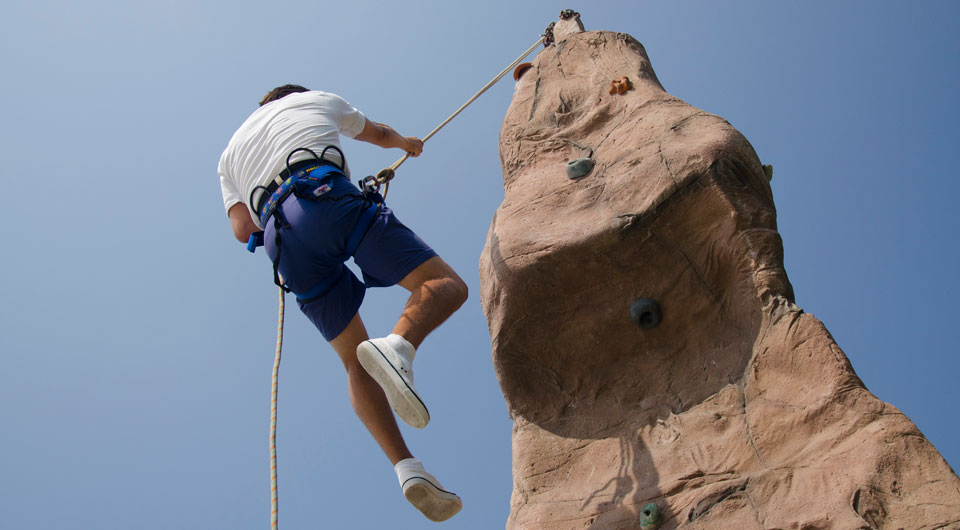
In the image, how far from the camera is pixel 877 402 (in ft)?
9.64

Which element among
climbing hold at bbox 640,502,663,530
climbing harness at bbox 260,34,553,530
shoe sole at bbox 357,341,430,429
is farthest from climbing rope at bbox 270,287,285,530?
climbing hold at bbox 640,502,663,530

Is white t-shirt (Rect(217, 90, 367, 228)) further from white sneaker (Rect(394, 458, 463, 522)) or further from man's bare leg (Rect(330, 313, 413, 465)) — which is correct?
white sneaker (Rect(394, 458, 463, 522))

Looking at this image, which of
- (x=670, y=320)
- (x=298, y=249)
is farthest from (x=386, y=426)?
(x=670, y=320)

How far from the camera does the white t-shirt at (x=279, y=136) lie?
11.8 feet

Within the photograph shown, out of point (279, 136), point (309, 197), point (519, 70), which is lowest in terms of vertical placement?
point (309, 197)

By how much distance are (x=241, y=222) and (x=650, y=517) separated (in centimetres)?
231

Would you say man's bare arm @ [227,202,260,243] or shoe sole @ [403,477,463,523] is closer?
shoe sole @ [403,477,463,523]

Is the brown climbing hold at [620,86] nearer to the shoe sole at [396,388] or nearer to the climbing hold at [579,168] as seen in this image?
the climbing hold at [579,168]

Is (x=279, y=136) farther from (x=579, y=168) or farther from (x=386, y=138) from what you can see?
(x=579, y=168)

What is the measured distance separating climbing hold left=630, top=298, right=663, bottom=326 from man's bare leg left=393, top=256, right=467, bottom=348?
96 centimetres

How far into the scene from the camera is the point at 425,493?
3.30 meters

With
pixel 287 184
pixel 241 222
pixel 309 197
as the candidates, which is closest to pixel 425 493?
pixel 309 197

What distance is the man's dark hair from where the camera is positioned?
416 centimetres

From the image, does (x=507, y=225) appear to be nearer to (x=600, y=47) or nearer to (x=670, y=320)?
(x=670, y=320)
